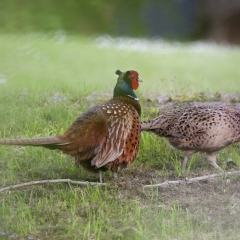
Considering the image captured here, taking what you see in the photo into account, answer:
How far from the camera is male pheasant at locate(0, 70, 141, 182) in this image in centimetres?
350

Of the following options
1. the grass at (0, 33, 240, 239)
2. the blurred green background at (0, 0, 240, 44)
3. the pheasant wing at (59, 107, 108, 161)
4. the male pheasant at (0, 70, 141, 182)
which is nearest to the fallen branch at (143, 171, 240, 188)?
the grass at (0, 33, 240, 239)

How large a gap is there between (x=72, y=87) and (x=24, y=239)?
6.75 ft

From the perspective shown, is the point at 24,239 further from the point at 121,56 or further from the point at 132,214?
the point at 121,56

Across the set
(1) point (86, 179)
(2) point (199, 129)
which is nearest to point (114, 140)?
(1) point (86, 179)

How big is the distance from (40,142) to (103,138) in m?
0.36

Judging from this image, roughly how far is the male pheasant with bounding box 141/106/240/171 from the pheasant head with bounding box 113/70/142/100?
0.32m

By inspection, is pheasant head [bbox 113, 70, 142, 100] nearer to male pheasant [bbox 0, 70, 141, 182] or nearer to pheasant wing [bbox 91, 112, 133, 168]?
male pheasant [bbox 0, 70, 141, 182]

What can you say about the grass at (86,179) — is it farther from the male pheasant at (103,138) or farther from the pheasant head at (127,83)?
the pheasant head at (127,83)

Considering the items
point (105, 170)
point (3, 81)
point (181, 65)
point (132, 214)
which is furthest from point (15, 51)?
point (132, 214)

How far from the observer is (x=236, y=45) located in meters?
10.6

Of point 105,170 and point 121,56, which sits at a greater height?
point 121,56

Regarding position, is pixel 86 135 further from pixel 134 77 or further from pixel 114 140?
pixel 134 77

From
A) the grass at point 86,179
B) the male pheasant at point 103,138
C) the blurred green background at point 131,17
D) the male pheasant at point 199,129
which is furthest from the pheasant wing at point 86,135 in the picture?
the blurred green background at point 131,17

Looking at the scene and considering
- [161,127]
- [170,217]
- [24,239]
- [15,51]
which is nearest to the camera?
[24,239]
